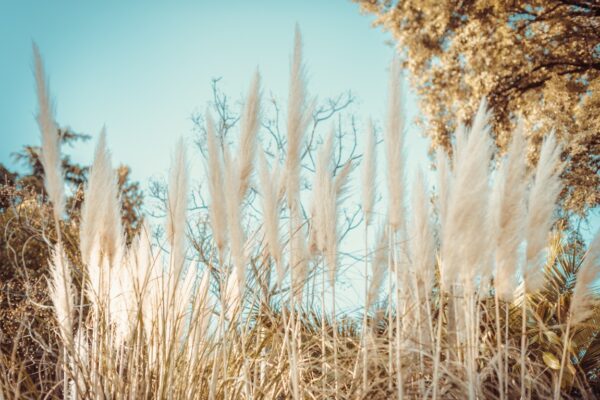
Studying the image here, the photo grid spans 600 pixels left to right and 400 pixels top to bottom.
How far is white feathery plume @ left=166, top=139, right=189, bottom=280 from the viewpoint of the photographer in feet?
6.97

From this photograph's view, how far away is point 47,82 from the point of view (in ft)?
5.99

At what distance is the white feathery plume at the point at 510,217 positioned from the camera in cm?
182

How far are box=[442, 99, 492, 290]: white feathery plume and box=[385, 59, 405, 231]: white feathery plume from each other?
27 cm

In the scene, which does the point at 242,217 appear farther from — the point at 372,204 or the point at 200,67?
the point at 200,67

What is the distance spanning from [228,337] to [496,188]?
3.95ft

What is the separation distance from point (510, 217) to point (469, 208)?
0.74 feet

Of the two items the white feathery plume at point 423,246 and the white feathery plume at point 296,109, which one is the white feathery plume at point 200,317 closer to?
the white feathery plume at point 296,109

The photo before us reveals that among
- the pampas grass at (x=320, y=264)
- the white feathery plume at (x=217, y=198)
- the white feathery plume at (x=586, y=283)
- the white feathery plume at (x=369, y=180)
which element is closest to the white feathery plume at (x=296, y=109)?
the pampas grass at (x=320, y=264)

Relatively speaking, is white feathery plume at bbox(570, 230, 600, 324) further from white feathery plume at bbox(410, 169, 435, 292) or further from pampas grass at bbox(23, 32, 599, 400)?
white feathery plume at bbox(410, 169, 435, 292)

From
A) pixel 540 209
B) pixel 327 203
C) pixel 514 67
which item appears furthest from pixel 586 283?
pixel 514 67

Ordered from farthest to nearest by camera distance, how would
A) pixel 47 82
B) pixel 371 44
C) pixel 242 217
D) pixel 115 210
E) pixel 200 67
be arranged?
1. pixel 371 44
2. pixel 200 67
3. pixel 115 210
4. pixel 242 217
5. pixel 47 82

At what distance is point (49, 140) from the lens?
1851mm

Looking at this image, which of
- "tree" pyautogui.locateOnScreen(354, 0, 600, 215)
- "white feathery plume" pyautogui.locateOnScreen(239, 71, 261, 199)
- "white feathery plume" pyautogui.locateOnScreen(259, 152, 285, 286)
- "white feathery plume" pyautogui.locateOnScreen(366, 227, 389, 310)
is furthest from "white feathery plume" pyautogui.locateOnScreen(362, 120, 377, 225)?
"tree" pyautogui.locateOnScreen(354, 0, 600, 215)

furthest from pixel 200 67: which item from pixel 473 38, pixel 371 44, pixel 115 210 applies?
pixel 115 210
